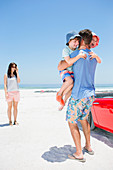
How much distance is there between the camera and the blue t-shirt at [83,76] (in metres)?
2.32

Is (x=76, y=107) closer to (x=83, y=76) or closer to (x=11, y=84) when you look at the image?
(x=83, y=76)

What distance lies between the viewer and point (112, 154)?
279 cm

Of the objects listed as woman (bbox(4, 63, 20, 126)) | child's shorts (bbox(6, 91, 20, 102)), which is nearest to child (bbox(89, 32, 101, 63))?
woman (bbox(4, 63, 20, 126))

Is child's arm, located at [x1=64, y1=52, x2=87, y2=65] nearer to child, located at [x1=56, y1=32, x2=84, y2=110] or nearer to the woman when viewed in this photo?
child, located at [x1=56, y1=32, x2=84, y2=110]

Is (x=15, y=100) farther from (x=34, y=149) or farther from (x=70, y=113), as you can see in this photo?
(x=70, y=113)

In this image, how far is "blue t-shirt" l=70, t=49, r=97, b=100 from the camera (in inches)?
Result: 91.2

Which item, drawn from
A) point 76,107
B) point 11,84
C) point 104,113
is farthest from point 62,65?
point 11,84

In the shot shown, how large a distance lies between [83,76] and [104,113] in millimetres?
1244

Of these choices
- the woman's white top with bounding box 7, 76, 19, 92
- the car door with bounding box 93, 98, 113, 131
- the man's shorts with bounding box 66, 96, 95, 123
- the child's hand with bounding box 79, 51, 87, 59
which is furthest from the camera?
the woman's white top with bounding box 7, 76, 19, 92

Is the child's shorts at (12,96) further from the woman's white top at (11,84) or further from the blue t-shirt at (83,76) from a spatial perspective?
the blue t-shirt at (83,76)

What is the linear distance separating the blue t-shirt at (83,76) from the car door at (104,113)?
0.87 m

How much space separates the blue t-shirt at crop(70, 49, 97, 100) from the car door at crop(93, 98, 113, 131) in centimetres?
87

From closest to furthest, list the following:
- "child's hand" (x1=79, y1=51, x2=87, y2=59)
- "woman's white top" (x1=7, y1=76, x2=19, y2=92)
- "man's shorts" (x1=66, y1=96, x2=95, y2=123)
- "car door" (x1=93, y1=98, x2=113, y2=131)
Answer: "child's hand" (x1=79, y1=51, x2=87, y2=59), "man's shorts" (x1=66, y1=96, x2=95, y2=123), "car door" (x1=93, y1=98, x2=113, y2=131), "woman's white top" (x1=7, y1=76, x2=19, y2=92)

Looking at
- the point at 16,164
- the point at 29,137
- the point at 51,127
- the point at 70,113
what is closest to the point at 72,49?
the point at 70,113
